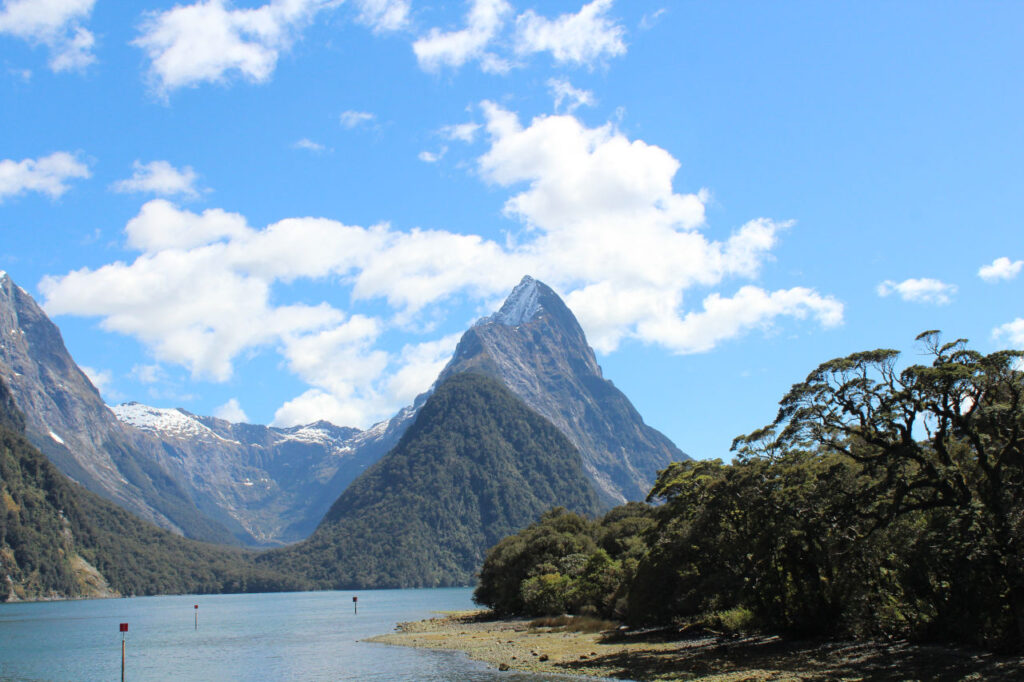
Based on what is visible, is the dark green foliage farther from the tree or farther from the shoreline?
the tree

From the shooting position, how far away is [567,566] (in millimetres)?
95688

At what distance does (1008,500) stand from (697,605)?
2934cm

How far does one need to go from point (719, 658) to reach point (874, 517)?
40.2 ft

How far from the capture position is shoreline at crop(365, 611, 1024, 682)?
3509cm

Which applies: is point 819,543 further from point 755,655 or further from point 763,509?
point 755,655

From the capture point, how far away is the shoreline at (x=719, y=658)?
3509 cm

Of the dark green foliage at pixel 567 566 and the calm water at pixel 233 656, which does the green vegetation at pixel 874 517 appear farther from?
the dark green foliage at pixel 567 566

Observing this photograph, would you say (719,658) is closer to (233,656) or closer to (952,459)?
(952,459)

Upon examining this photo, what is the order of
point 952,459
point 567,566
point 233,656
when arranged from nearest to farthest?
point 952,459
point 233,656
point 567,566

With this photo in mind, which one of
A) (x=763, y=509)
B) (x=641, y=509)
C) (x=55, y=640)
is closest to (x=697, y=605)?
(x=763, y=509)

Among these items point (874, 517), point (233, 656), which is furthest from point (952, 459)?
point (233, 656)

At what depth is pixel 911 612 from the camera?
41531 millimetres

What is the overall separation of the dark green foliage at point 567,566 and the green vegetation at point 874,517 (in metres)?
20.4

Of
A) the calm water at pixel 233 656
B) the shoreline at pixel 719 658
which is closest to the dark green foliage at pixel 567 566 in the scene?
the shoreline at pixel 719 658
